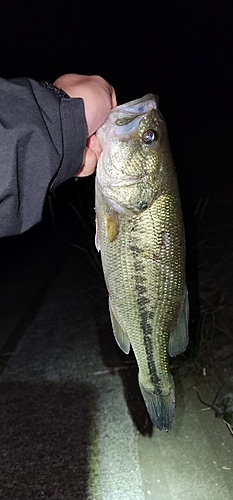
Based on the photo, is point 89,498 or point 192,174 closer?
point 89,498

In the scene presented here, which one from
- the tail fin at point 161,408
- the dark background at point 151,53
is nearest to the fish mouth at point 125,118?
the tail fin at point 161,408

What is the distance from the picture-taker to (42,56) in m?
11.5

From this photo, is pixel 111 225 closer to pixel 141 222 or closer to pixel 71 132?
pixel 141 222

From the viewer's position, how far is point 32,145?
103 centimetres

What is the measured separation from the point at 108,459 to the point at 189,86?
1039cm

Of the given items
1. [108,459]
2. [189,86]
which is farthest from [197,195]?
[189,86]

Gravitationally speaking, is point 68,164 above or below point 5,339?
above

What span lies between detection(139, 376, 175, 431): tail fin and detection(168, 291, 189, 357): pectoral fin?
0.11 metres

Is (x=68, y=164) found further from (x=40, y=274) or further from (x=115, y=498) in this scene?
(x=40, y=274)

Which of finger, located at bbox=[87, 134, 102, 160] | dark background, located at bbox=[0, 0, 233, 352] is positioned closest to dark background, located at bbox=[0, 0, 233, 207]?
dark background, located at bbox=[0, 0, 233, 352]

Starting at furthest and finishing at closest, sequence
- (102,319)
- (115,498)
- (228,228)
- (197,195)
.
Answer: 1. (197,195)
2. (228,228)
3. (102,319)
4. (115,498)

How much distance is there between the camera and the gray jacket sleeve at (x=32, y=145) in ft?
3.31

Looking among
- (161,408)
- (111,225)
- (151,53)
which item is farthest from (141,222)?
(151,53)

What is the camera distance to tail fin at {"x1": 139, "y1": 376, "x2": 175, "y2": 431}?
4.24ft
